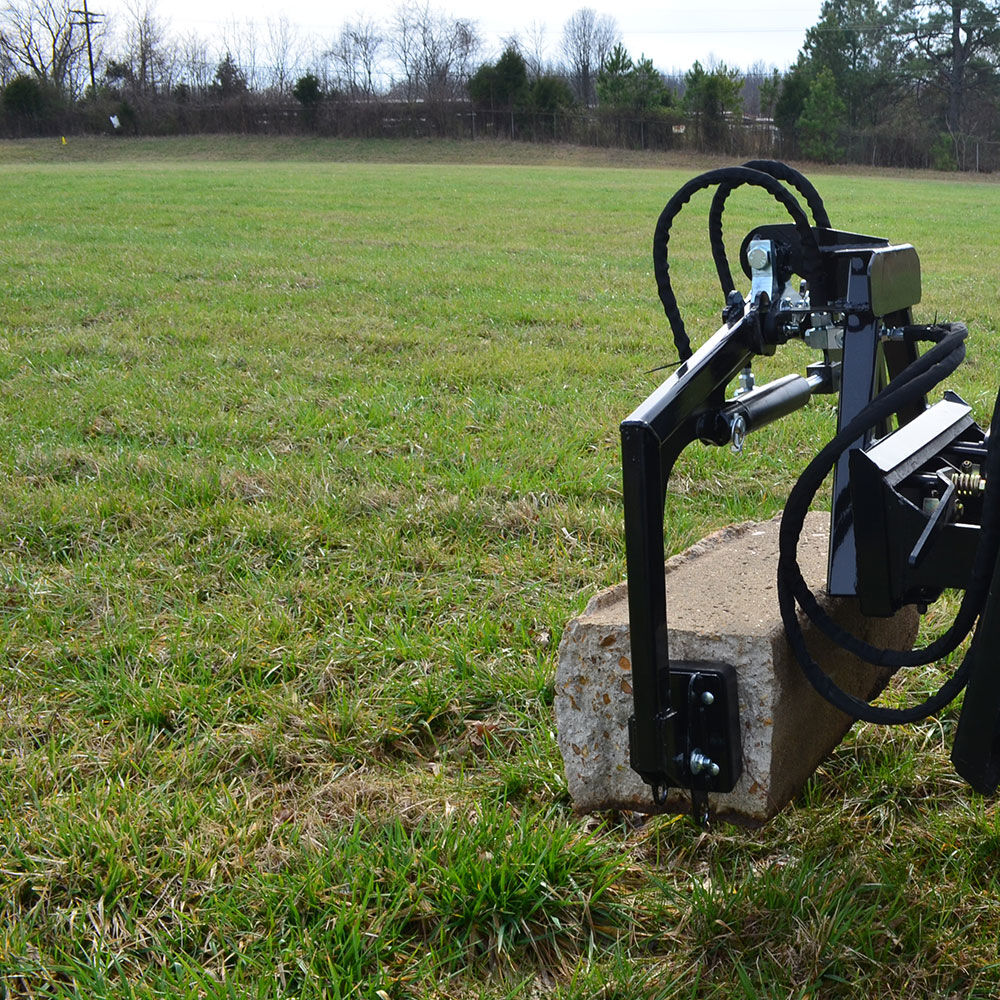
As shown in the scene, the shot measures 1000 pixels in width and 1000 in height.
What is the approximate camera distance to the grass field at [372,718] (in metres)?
1.77

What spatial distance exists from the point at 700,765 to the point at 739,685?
0.77 feet

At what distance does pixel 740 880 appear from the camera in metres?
1.93

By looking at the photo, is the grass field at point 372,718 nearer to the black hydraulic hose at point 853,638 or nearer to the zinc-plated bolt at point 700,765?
the zinc-plated bolt at point 700,765

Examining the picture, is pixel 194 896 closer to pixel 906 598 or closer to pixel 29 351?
pixel 906 598

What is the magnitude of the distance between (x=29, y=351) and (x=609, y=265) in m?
6.61

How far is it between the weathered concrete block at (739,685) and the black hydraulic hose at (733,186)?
527mm

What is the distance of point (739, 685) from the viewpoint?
6.38 feet

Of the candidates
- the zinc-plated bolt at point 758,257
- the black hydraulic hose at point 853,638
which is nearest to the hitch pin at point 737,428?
the black hydraulic hose at point 853,638

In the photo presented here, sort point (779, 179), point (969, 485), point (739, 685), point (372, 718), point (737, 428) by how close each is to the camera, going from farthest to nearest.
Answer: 1. point (372, 718)
2. point (739, 685)
3. point (779, 179)
4. point (737, 428)
5. point (969, 485)

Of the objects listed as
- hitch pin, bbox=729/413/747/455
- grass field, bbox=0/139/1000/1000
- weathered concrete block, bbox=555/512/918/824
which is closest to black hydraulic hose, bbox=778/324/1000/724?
hitch pin, bbox=729/413/747/455

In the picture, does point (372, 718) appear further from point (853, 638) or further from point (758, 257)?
point (758, 257)

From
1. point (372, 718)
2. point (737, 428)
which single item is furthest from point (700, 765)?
point (372, 718)

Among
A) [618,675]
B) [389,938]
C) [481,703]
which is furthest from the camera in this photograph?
[481,703]

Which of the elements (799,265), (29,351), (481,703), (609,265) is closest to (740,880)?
(481,703)
